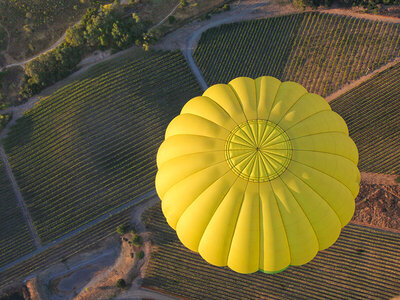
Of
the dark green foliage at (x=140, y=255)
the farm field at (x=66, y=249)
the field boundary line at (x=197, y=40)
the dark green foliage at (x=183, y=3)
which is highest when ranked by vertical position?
the dark green foliage at (x=183, y=3)

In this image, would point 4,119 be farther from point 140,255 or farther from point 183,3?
point 183,3

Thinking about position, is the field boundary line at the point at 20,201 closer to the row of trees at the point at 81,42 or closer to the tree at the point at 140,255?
the row of trees at the point at 81,42

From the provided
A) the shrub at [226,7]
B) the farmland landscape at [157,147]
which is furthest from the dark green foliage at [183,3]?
the farmland landscape at [157,147]

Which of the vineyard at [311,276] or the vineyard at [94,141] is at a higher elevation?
the vineyard at [94,141]

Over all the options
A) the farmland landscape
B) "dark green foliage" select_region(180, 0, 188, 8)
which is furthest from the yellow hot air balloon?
"dark green foliage" select_region(180, 0, 188, 8)

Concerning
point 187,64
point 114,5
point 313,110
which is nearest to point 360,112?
point 313,110

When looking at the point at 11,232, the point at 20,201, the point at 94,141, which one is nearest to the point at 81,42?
the point at 94,141

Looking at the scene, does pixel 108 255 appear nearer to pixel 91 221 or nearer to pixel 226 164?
pixel 91 221
